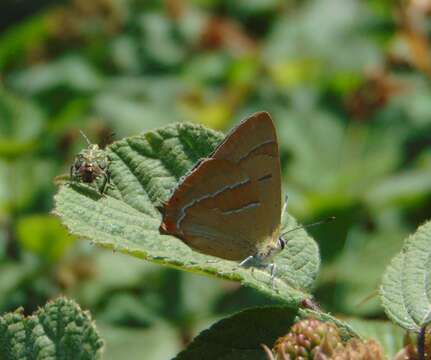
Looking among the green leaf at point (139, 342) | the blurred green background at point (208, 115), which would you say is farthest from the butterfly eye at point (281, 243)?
the green leaf at point (139, 342)

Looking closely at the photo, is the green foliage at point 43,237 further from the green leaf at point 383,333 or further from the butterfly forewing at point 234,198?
the green leaf at point 383,333

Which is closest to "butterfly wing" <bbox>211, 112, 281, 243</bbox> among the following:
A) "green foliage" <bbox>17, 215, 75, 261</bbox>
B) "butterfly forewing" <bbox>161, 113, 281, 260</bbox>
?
"butterfly forewing" <bbox>161, 113, 281, 260</bbox>

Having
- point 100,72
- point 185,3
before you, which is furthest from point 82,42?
point 185,3

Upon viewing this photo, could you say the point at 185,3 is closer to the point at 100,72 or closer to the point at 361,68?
the point at 100,72

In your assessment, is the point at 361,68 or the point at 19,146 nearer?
the point at 19,146

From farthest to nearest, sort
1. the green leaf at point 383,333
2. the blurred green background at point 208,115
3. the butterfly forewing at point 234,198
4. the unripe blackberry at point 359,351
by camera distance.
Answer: the blurred green background at point 208,115
the green leaf at point 383,333
the butterfly forewing at point 234,198
the unripe blackberry at point 359,351

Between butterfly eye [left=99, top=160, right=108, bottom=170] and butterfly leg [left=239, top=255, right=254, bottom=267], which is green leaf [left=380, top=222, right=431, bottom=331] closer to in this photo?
butterfly leg [left=239, top=255, right=254, bottom=267]

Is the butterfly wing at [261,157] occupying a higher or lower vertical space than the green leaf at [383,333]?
higher
